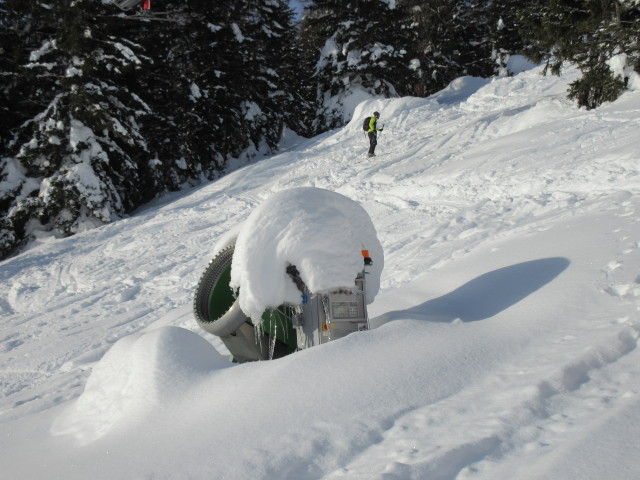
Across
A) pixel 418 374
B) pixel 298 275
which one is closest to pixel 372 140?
pixel 298 275

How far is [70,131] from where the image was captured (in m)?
18.5

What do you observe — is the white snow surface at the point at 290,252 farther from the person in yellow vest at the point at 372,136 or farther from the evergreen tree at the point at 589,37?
the person in yellow vest at the point at 372,136

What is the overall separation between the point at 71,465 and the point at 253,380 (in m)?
1.11

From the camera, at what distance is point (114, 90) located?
63.2 ft

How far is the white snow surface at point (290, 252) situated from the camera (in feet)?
14.6

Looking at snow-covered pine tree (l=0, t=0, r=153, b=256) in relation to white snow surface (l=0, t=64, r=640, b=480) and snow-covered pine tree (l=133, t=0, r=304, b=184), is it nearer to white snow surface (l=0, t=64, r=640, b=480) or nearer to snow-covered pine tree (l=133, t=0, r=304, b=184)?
snow-covered pine tree (l=133, t=0, r=304, b=184)

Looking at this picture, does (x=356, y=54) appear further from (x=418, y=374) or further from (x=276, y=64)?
(x=418, y=374)

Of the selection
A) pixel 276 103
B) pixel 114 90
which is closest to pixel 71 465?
pixel 114 90

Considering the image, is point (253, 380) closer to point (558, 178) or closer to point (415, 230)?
point (415, 230)

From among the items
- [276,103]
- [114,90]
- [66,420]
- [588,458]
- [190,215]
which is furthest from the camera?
[276,103]

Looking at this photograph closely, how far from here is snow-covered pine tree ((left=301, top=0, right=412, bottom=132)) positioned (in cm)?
2834

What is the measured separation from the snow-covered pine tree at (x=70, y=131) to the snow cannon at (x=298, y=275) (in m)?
14.7

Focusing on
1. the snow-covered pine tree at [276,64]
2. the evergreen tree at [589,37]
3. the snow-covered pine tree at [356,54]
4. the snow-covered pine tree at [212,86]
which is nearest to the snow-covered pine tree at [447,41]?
the snow-covered pine tree at [356,54]

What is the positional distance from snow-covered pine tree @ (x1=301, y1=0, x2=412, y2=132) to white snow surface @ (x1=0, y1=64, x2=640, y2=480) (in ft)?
65.0
